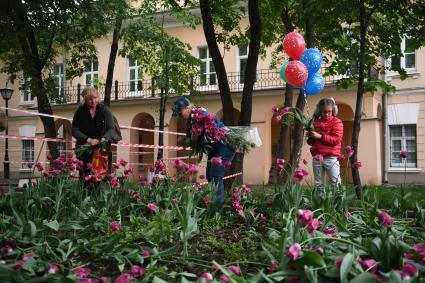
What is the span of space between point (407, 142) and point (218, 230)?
17523 millimetres

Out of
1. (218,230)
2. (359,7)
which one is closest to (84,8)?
(359,7)

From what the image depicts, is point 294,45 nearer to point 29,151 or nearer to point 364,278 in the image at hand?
point 364,278

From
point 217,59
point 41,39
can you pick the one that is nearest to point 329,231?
point 217,59

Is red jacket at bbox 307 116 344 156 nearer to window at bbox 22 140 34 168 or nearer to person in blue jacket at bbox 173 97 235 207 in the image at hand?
person in blue jacket at bbox 173 97 235 207

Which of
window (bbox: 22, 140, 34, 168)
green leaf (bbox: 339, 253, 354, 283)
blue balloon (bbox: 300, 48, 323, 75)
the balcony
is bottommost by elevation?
green leaf (bbox: 339, 253, 354, 283)

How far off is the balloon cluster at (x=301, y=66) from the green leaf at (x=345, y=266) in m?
6.12

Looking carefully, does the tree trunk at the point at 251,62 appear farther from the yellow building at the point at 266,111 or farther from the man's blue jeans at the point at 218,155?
the yellow building at the point at 266,111

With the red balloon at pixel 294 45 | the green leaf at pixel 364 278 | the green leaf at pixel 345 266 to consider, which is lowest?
the green leaf at pixel 364 278

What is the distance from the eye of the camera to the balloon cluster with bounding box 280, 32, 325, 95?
8.27 metres

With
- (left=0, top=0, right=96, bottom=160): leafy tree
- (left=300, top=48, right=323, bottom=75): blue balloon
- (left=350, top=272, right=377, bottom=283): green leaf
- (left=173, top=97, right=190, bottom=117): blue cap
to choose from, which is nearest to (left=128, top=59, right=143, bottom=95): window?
(left=0, top=0, right=96, bottom=160): leafy tree

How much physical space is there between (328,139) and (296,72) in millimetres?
2153

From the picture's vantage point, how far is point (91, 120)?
629 cm

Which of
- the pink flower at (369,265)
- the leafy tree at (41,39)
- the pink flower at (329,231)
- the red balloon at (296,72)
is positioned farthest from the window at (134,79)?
the pink flower at (369,265)

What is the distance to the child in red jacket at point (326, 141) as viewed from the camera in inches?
253
